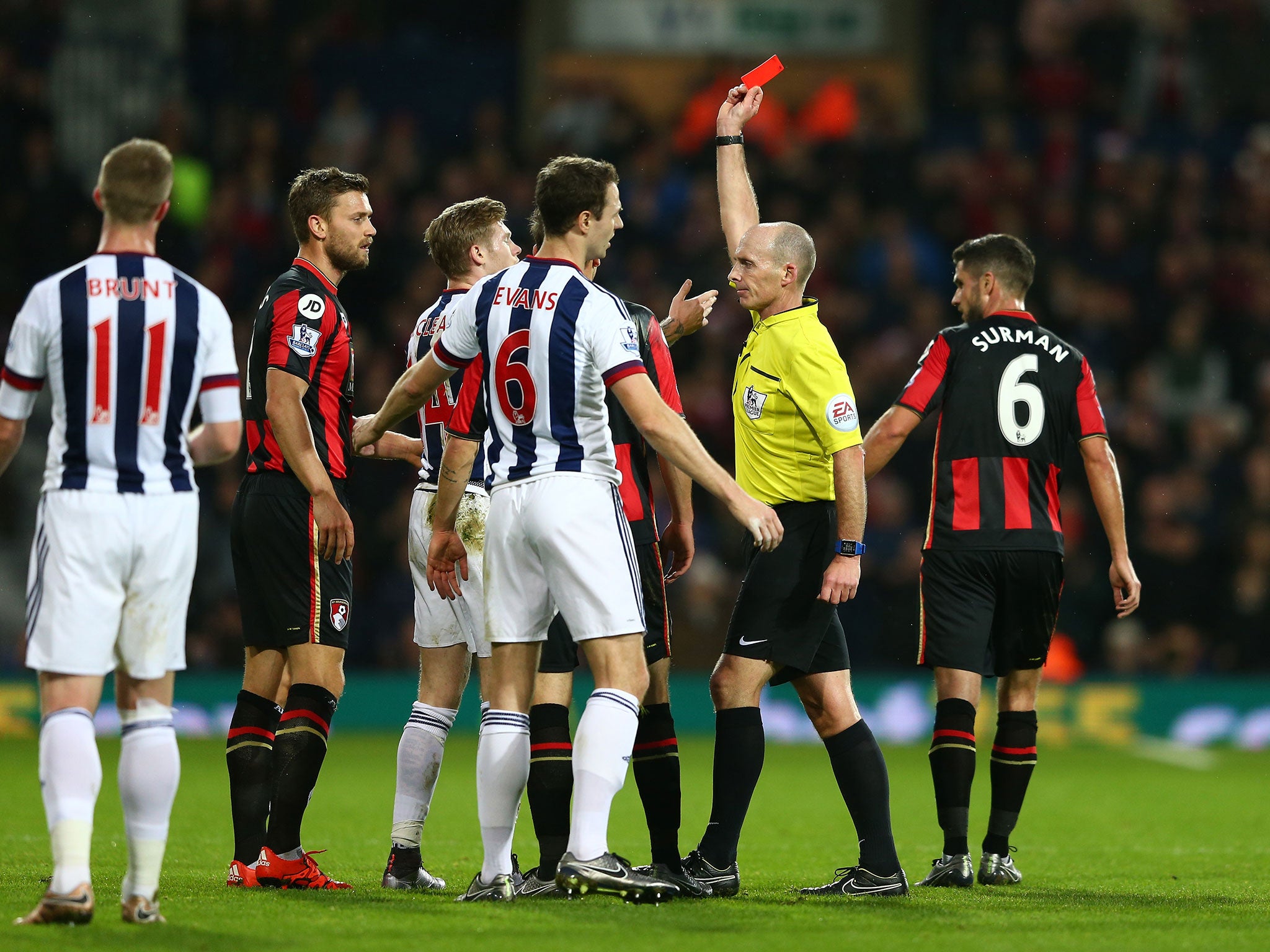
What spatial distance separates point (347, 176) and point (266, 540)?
1460 mm

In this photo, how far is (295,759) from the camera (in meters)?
5.77

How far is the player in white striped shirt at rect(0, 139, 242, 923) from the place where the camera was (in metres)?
4.57

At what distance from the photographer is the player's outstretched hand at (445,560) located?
221 inches

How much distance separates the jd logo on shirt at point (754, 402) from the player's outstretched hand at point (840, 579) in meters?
0.64

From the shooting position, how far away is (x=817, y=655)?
5895 mm

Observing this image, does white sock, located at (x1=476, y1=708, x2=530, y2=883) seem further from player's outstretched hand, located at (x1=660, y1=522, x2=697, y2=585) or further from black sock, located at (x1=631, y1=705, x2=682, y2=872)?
player's outstretched hand, located at (x1=660, y1=522, x2=697, y2=585)

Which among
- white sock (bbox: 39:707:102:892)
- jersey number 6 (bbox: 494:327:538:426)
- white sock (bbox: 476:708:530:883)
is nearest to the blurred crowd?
white sock (bbox: 476:708:530:883)

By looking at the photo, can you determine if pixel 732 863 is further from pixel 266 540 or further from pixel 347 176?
pixel 347 176

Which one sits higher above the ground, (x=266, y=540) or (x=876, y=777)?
(x=266, y=540)

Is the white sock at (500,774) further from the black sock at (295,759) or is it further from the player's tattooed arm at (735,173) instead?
the player's tattooed arm at (735,173)

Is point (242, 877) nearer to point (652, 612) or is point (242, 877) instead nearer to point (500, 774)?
point (500, 774)

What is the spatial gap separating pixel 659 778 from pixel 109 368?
239 centimetres

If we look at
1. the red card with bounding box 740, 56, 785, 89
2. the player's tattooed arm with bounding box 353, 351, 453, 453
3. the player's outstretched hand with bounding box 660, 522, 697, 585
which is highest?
the red card with bounding box 740, 56, 785, 89

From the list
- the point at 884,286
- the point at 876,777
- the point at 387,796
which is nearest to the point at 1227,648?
the point at 884,286
